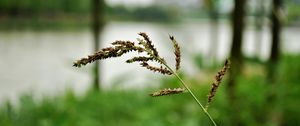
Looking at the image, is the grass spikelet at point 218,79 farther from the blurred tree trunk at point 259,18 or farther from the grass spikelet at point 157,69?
the blurred tree trunk at point 259,18

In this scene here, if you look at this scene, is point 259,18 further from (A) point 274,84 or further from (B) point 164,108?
(A) point 274,84

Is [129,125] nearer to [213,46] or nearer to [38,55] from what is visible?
A: [213,46]

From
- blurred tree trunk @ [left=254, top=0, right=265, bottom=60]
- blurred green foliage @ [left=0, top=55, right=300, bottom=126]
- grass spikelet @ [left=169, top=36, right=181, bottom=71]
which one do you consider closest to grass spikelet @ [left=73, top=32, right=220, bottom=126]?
grass spikelet @ [left=169, top=36, right=181, bottom=71]

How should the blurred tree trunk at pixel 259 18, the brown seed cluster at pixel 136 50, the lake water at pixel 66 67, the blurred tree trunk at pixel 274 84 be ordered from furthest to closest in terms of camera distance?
the lake water at pixel 66 67, the blurred tree trunk at pixel 259 18, the blurred tree trunk at pixel 274 84, the brown seed cluster at pixel 136 50

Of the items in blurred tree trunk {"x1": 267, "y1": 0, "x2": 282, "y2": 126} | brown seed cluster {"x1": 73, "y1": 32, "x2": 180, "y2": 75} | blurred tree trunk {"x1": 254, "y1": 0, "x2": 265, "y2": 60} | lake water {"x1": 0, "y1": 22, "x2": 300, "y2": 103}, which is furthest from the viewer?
lake water {"x1": 0, "y1": 22, "x2": 300, "y2": 103}

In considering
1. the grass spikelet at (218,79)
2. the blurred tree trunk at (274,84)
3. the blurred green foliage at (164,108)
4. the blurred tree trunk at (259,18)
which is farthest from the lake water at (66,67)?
the grass spikelet at (218,79)

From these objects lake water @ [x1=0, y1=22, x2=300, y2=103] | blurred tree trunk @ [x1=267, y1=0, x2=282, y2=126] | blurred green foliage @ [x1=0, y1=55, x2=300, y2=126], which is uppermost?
blurred tree trunk @ [x1=267, y1=0, x2=282, y2=126]

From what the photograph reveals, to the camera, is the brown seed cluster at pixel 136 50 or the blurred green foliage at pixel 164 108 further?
the blurred green foliage at pixel 164 108

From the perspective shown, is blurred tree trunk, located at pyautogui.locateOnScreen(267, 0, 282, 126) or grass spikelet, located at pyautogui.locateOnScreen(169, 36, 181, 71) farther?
blurred tree trunk, located at pyautogui.locateOnScreen(267, 0, 282, 126)

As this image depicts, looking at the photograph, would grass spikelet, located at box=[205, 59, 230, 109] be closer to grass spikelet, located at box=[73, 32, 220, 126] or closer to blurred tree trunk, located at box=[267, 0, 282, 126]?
grass spikelet, located at box=[73, 32, 220, 126]

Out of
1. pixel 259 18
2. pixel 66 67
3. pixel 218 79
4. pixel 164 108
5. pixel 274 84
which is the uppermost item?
pixel 218 79

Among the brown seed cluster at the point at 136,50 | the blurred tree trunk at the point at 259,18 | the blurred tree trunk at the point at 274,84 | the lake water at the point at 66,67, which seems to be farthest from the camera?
the lake water at the point at 66,67

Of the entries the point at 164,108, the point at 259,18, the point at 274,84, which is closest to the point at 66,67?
the point at 259,18
